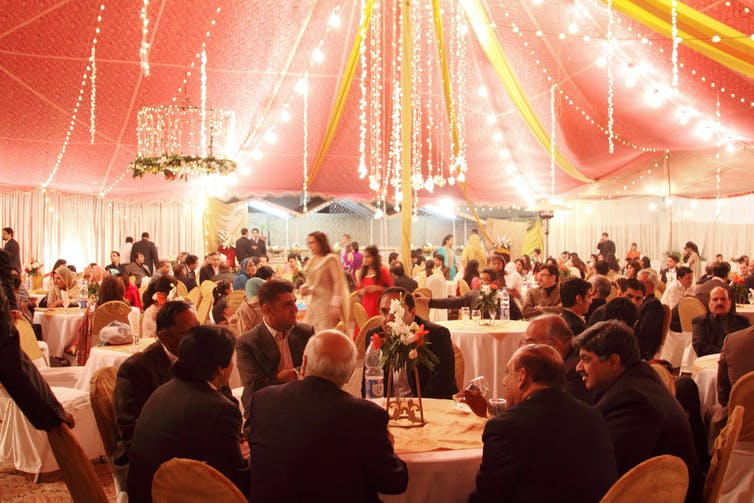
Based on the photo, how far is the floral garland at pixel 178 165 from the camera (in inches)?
372

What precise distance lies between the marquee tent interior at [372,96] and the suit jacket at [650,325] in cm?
252

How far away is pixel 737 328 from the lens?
6312 millimetres

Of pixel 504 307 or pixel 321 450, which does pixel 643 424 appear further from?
pixel 504 307

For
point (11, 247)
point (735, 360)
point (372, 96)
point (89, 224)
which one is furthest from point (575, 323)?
point (89, 224)

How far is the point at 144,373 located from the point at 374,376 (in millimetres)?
1116

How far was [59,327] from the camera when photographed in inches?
343

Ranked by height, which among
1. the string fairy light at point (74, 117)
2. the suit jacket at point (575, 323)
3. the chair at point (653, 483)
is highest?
the string fairy light at point (74, 117)

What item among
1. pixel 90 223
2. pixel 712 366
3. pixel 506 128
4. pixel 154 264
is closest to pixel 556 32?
pixel 506 128

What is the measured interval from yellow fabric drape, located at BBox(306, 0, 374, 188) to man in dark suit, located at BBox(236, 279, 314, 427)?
545cm

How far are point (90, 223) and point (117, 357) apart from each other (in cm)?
1144

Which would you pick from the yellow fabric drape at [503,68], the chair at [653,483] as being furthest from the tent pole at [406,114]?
the chair at [653,483]

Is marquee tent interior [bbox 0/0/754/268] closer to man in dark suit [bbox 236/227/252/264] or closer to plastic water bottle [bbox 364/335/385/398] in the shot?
man in dark suit [bbox 236/227/252/264]

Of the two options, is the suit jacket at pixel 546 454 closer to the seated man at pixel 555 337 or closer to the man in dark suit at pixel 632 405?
the man in dark suit at pixel 632 405

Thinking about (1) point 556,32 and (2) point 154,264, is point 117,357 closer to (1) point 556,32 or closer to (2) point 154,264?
(1) point 556,32
